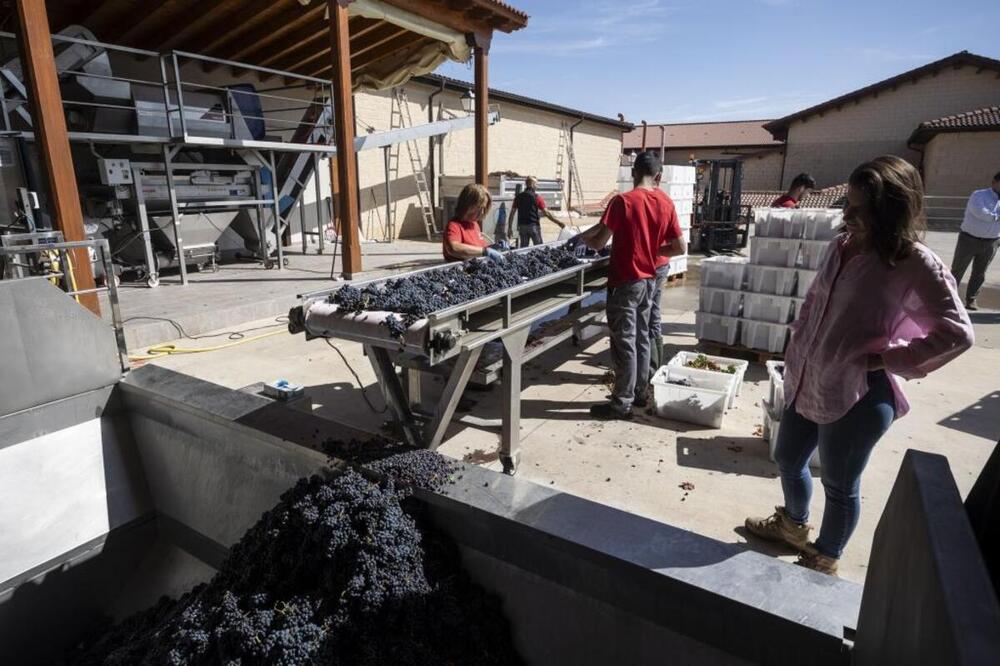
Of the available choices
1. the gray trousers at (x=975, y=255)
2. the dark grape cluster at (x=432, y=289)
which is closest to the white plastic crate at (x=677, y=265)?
the gray trousers at (x=975, y=255)

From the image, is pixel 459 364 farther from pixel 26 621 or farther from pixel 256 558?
pixel 26 621

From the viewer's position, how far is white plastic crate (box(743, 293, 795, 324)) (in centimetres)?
518

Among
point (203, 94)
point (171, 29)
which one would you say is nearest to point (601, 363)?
point (203, 94)

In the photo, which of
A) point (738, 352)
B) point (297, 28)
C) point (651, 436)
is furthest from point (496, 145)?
point (651, 436)

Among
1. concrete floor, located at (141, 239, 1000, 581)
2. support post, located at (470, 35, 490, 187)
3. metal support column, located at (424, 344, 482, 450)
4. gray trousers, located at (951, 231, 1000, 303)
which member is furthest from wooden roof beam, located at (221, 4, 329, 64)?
gray trousers, located at (951, 231, 1000, 303)

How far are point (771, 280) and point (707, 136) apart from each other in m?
32.5

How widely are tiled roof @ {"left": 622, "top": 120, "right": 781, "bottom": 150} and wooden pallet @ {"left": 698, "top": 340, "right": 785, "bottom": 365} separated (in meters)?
28.9

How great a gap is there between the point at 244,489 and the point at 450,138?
48.3ft

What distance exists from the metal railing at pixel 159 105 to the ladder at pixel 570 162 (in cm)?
1231

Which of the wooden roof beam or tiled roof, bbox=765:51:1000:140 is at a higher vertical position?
tiled roof, bbox=765:51:1000:140

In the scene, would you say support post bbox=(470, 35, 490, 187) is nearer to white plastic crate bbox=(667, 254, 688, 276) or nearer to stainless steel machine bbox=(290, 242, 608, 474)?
white plastic crate bbox=(667, 254, 688, 276)

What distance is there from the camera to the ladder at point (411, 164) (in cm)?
1418

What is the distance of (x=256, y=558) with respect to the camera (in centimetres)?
200

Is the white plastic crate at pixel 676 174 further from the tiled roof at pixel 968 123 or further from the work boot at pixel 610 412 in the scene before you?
the tiled roof at pixel 968 123
